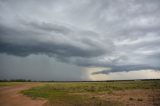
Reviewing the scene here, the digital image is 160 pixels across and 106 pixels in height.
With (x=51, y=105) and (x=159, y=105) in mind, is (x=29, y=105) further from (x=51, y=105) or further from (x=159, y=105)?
(x=159, y=105)

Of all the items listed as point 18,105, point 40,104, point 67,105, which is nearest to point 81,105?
point 67,105

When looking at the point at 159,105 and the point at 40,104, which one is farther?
the point at 40,104

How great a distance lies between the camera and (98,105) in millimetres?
26484

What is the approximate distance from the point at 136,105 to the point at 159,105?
106 inches

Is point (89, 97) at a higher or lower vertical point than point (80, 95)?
lower

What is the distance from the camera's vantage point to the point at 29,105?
28.1m

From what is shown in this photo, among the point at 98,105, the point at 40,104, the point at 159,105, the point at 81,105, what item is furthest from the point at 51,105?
the point at 159,105

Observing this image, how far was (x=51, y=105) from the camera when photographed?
27.6 metres

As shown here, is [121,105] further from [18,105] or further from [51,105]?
[18,105]

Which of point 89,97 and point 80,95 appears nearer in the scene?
point 89,97

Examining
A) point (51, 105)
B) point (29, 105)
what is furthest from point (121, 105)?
point (29, 105)

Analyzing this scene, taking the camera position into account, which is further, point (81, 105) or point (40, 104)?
point (40, 104)

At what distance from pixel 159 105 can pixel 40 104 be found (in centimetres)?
1483

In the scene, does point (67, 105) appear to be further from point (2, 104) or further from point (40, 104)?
point (2, 104)
